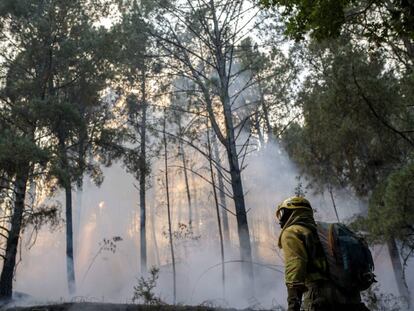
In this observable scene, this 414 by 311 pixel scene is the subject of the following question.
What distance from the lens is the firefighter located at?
3.29 metres

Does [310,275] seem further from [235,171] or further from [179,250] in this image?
[179,250]

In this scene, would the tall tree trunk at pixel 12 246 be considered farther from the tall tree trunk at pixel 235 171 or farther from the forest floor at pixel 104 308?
the tall tree trunk at pixel 235 171

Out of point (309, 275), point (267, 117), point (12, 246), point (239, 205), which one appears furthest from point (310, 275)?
point (267, 117)

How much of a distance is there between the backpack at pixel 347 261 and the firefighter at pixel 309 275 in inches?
2.2

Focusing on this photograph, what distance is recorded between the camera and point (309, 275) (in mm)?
3414

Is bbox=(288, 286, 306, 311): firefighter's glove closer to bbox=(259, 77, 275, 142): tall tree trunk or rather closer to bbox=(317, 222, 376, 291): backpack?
bbox=(317, 222, 376, 291): backpack

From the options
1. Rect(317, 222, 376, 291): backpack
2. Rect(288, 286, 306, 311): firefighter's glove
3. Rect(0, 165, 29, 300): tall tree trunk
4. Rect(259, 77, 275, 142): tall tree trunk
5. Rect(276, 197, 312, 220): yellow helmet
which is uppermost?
Rect(259, 77, 275, 142): tall tree trunk

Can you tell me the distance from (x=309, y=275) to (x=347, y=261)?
1.09ft

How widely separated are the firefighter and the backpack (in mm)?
56

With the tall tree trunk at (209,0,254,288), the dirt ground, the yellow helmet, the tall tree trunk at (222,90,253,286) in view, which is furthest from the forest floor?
the yellow helmet

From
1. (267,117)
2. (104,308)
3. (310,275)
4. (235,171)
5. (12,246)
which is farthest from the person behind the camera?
(267,117)

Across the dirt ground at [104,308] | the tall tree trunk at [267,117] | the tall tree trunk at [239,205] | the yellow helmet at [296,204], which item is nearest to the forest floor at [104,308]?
the dirt ground at [104,308]

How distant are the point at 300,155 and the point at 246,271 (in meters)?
4.95

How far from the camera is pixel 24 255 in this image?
35.0 metres
